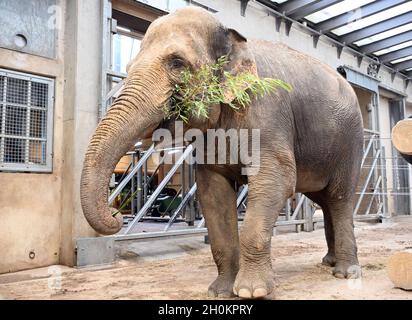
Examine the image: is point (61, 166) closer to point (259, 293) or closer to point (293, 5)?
point (259, 293)

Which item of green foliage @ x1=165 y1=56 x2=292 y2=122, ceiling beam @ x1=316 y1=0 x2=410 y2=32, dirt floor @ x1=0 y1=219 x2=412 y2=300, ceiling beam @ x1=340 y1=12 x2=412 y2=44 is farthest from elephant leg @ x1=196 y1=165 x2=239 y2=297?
ceiling beam @ x1=340 y1=12 x2=412 y2=44

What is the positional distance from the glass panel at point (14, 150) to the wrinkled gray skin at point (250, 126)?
2322 mm

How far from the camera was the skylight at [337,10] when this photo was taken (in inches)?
313

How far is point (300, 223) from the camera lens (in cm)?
767

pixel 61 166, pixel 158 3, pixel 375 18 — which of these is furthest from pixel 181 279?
pixel 375 18

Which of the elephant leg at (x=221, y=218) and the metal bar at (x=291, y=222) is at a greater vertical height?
the elephant leg at (x=221, y=218)

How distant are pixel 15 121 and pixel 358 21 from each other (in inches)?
283

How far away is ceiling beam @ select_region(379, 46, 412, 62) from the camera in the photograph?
10.5 m

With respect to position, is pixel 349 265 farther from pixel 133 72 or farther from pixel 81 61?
pixel 81 61

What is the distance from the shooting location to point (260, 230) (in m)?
2.59

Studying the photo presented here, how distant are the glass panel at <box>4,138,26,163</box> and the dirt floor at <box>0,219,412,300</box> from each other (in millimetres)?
1174

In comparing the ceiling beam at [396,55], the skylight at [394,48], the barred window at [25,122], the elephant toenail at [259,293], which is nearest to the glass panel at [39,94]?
the barred window at [25,122]

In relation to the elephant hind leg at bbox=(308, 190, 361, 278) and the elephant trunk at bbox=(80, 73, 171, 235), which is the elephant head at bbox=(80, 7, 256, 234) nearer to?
the elephant trunk at bbox=(80, 73, 171, 235)

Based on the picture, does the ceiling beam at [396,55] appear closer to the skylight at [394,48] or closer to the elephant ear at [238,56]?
the skylight at [394,48]
